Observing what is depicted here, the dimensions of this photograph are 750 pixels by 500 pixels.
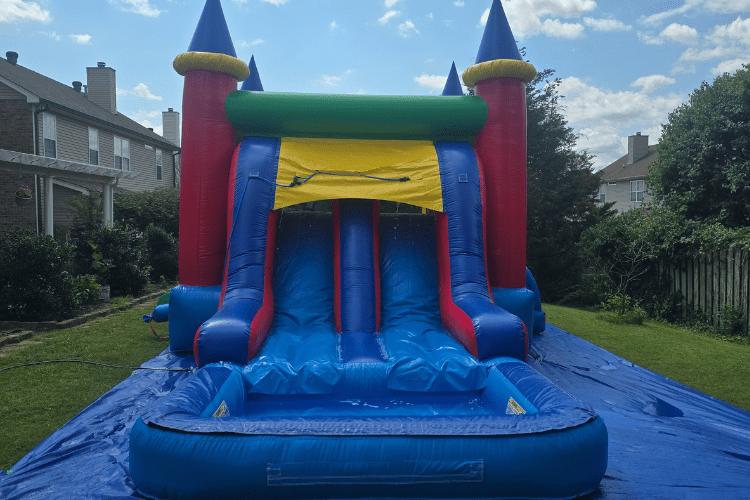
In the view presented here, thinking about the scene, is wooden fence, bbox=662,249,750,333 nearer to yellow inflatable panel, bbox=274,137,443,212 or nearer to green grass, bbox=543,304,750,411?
green grass, bbox=543,304,750,411

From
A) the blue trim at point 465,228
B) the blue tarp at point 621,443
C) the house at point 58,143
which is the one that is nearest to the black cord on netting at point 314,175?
the blue trim at point 465,228

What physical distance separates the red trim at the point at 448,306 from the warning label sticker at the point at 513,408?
62 cm

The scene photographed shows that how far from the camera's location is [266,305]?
4.33m

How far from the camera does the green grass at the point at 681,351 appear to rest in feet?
14.2

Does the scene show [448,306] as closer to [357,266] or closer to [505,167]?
[357,266]

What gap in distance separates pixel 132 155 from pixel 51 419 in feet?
46.0

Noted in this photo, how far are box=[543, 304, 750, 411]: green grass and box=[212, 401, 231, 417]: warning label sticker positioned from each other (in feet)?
11.8

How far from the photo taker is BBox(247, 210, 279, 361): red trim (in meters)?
3.79

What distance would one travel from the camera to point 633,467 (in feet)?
8.76

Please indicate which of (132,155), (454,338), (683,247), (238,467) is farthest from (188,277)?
(132,155)

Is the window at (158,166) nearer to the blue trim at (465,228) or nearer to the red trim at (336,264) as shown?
the red trim at (336,264)

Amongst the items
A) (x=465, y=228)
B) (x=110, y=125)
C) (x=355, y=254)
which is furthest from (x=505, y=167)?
(x=110, y=125)

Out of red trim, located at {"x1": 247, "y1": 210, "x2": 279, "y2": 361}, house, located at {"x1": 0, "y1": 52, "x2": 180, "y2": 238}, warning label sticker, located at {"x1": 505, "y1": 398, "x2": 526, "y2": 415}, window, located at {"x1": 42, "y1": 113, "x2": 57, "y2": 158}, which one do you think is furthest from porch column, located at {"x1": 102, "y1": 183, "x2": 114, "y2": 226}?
warning label sticker, located at {"x1": 505, "y1": 398, "x2": 526, "y2": 415}

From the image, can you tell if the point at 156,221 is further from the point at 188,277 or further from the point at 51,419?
the point at 51,419
